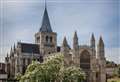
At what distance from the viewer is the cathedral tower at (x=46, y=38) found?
66250 millimetres

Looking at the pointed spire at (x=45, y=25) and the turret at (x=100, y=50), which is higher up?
the pointed spire at (x=45, y=25)

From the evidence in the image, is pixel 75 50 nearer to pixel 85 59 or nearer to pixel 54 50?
pixel 85 59

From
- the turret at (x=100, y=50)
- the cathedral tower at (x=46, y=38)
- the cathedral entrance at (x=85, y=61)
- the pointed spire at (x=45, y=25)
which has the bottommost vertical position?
the cathedral entrance at (x=85, y=61)

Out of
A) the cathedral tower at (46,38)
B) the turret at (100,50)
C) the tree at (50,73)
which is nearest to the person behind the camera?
the tree at (50,73)

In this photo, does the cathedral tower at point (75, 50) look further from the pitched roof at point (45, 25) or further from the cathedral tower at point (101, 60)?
the pitched roof at point (45, 25)

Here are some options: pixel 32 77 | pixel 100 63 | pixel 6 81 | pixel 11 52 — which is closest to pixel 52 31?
pixel 11 52

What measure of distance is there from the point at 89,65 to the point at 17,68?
16.2m

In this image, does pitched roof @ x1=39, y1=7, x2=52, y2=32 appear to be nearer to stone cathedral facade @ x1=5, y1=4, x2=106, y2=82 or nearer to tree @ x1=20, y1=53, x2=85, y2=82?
stone cathedral facade @ x1=5, y1=4, x2=106, y2=82

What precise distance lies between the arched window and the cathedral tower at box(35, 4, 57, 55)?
32.7 feet

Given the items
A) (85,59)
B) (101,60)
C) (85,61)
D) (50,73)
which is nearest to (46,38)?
(85,59)

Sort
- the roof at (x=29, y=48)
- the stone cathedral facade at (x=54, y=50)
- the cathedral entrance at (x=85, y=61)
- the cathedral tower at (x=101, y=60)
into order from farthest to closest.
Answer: the roof at (x=29, y=48) → the cathedral entrance at (x=85, y=61) → the cathedral tower at (x=101, y=60) → the stone cathedral facade at (x=54, y=50)

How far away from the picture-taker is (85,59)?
58.6 metres

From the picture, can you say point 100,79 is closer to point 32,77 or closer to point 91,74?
point 91,74

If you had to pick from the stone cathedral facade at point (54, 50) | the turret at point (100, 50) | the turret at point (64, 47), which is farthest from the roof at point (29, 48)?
the turret at point (100, 50)
